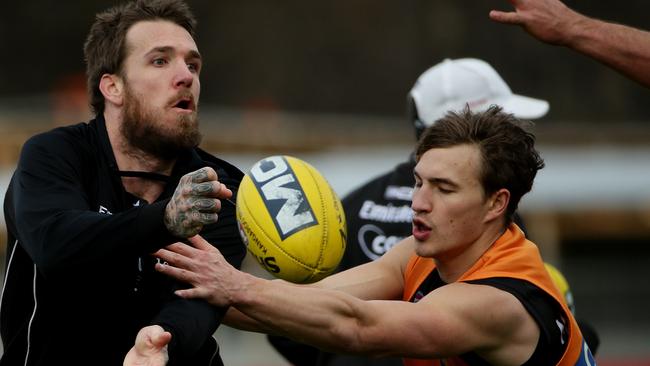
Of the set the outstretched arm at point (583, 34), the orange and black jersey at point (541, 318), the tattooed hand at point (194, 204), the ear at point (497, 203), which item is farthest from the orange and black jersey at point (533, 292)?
the tattooed hand at point (194, 204)

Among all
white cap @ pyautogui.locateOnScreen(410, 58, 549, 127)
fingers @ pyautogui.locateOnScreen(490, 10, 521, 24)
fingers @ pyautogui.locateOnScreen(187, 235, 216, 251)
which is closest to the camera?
fingers @ pyautogui.locateOnScreen(187, 235, 216, 251)

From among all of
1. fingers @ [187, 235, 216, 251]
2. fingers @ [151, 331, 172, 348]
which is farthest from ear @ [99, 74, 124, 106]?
fingers @ [151, 331, 172, 348]

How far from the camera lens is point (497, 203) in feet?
17.3

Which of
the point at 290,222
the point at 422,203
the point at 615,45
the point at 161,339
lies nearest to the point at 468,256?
the point at 422,203

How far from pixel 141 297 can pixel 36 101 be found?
1451 centimetres

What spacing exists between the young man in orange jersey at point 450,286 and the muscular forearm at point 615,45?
1.84ft

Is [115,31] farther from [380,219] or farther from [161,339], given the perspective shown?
[380,219]

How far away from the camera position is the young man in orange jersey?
479cm

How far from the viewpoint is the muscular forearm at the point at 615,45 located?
565cm

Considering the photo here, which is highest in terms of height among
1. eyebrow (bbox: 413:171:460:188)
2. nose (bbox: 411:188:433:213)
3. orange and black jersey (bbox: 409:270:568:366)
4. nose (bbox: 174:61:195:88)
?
nose (bbox: 174:61:195:88)

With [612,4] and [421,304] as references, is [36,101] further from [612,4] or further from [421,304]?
[421,304]

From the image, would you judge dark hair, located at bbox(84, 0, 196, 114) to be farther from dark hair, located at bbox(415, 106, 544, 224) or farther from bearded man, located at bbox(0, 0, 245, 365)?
dark hair, located at bbox(415, 106, 544, 224)

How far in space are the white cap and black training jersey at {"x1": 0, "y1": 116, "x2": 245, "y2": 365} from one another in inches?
86.8

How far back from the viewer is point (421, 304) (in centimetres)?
501
